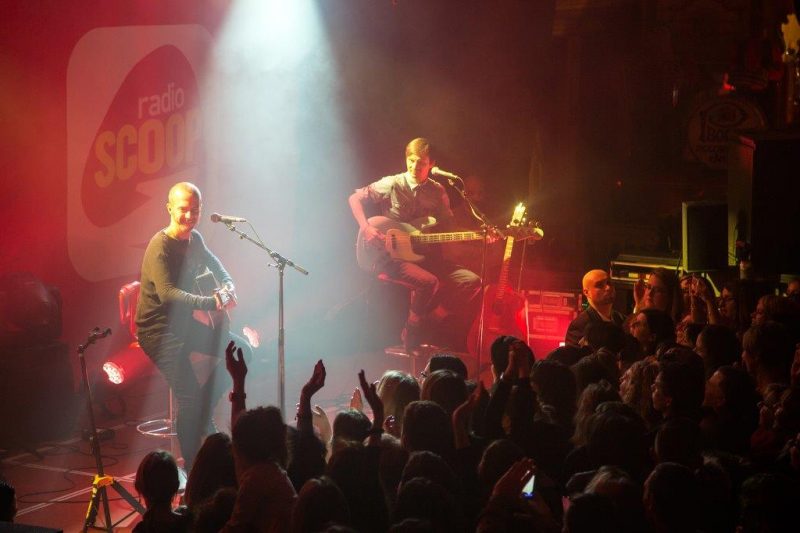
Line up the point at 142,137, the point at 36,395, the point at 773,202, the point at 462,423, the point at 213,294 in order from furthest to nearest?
the point at 142,137 < the point at 773,202 < the point at 36,395 < the point at 213,294 < the point at 462,423

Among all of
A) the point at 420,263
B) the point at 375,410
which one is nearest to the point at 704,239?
the point at 420,263

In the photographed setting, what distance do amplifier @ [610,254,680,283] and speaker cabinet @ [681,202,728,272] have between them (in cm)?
80

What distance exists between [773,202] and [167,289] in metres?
5.06

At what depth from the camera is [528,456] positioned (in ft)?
14.6

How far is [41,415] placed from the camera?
7.87m

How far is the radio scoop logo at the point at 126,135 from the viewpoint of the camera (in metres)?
8.46

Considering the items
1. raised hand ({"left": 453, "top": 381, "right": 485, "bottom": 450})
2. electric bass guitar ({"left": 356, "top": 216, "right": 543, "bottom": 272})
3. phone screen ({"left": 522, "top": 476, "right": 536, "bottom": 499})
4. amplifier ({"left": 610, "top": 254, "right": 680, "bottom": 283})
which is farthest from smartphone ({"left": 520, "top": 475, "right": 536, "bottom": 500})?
electric bass guitar ({"left": 356, "top": 216, "right": 543, "bottom": 272})

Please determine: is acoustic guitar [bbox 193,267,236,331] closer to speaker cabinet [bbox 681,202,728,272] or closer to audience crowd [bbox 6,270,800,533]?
audience crowd [bbox 6,270,800,533]

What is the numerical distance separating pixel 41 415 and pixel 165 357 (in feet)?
6.13

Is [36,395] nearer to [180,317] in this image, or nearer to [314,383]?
[180,317]

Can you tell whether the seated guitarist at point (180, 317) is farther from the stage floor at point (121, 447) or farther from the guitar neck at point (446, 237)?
the guitar neck at point (446, 237)

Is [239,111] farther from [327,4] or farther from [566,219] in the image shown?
[566,219]

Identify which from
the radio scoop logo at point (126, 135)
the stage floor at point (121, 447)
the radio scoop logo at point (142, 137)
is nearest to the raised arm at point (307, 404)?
the stage floor at point (121, 447)

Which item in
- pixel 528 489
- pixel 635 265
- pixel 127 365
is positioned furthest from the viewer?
pixel 635 265
